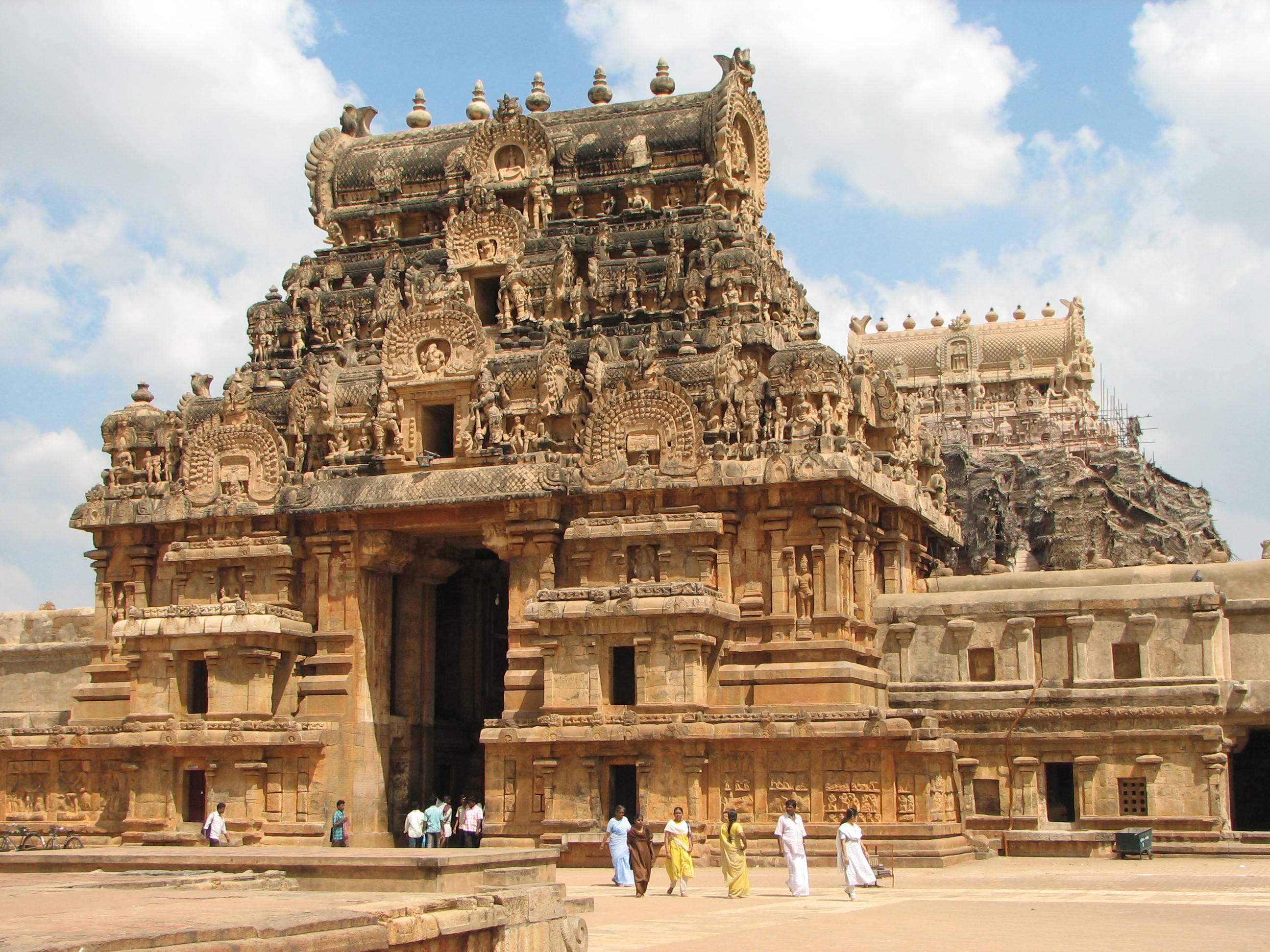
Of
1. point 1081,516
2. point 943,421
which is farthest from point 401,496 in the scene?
point 943,421

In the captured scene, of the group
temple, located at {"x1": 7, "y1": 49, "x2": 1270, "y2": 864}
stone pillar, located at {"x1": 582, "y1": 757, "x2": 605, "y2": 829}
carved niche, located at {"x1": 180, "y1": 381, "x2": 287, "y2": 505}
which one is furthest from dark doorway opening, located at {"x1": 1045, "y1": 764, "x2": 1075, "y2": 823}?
carved niche, located at {"x1": 180, "y1": 381, "x2": 287, "y2": 505}

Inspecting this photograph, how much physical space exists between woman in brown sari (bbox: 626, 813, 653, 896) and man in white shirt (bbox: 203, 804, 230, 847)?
36.2 ft

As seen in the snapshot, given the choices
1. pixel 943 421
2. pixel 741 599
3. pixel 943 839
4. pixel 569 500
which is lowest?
pixel 943 839

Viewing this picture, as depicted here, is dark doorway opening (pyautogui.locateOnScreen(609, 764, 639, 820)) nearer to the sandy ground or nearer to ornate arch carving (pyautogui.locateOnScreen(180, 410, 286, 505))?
the sandy ground

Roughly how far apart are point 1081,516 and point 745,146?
91.7ft

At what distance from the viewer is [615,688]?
31.2m

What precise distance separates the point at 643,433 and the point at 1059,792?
35.9ft

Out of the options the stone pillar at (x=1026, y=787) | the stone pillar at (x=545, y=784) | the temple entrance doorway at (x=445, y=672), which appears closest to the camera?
the stone pillar at (x=545, y=784)

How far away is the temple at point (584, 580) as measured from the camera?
30016mm

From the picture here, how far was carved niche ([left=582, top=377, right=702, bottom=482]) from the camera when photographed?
32.2 m

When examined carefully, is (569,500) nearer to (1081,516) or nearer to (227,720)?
(227,720)

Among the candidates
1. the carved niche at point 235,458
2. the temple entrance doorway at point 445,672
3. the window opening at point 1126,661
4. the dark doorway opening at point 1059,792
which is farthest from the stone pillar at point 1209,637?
the carved niche at point 235,458

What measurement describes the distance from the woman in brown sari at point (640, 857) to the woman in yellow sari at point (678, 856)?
0.28m

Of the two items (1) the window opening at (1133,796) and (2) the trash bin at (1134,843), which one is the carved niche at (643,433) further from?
(2) the trash bin at (1134,843)
